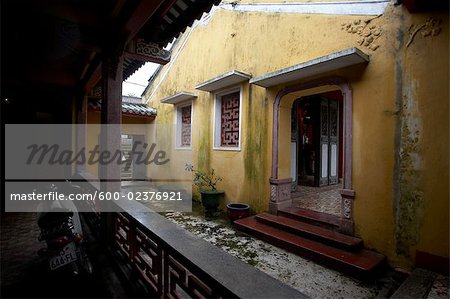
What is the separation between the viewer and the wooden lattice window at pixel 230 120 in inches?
264

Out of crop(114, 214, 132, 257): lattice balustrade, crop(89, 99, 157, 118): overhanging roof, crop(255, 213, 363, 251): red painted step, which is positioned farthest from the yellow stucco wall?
crop(89, 99, 157, 118): overhanging roof

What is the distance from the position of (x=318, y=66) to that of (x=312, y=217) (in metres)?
2.75

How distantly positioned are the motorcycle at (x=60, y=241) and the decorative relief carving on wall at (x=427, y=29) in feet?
16.9

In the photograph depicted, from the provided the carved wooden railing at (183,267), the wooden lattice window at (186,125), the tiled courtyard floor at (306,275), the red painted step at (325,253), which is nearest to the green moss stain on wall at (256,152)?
the red painted step at (325,253)

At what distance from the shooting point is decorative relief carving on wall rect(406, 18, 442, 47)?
3.34 m

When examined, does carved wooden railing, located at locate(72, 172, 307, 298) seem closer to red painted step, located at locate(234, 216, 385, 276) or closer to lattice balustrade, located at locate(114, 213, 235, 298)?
lattice balustrade, located at locate(114, 213, 235, 298)

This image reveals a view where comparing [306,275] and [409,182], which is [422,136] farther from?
[306,275]

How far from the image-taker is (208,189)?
7090mm

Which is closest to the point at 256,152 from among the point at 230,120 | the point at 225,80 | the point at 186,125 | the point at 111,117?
the point at 230,120

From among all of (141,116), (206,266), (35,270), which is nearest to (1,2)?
(35,270)

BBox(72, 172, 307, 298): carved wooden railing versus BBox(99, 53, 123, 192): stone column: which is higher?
BBox(99, 53, 123, 192): stone column

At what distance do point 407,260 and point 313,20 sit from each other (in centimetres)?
441

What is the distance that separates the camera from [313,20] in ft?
15.9

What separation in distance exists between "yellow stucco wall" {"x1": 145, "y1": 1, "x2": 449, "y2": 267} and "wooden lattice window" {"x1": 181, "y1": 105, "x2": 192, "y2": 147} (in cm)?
354
